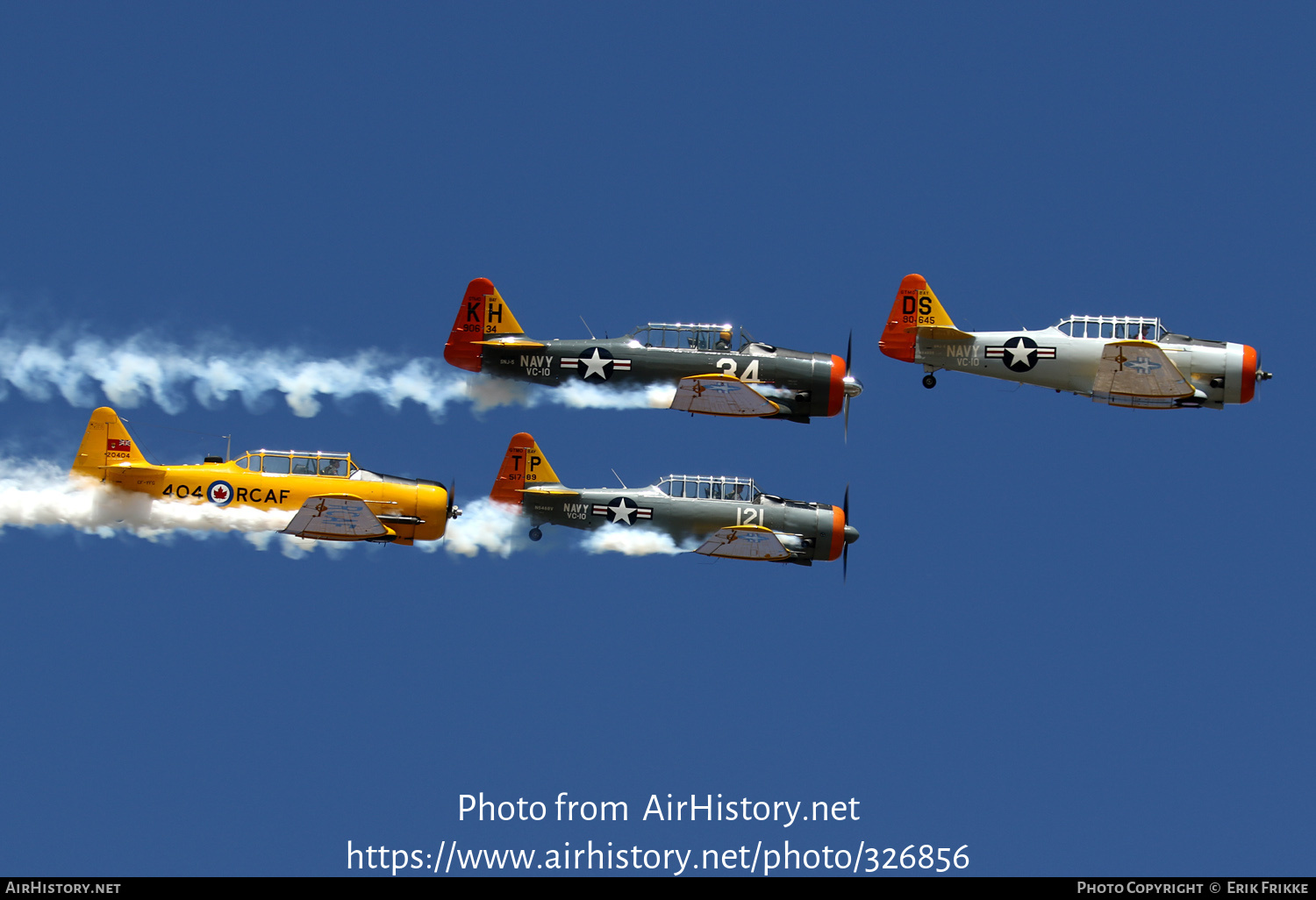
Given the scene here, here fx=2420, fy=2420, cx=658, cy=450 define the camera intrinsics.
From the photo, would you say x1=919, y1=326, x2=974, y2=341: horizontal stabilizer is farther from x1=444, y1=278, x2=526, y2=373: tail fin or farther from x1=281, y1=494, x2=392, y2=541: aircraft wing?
x1=281, y1=494, x2=392, y2=541: aircraft wing

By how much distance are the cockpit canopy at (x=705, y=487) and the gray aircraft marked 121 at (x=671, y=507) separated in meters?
0.02

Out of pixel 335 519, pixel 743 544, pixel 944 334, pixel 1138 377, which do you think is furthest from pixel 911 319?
pixel 335 519

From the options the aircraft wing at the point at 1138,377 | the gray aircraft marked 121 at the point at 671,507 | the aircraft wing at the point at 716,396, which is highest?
the aircraft wing at the point at 1138,377

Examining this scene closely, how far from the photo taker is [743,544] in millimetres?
50094

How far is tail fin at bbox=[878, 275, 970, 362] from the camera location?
52.6m

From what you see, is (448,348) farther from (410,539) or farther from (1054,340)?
(1054,340)

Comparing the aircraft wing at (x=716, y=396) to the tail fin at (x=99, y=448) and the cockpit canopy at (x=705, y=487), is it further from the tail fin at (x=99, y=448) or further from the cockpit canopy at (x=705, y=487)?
the tail fin at (x=99, y=448)

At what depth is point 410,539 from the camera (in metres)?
50.1

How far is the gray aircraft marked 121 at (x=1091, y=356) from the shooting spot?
168ft

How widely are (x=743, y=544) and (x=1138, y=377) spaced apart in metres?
9.17

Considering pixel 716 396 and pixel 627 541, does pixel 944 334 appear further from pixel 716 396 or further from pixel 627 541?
pixel 627 541

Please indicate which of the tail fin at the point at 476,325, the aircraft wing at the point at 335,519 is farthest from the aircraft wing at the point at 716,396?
the aircraft wing at the point at 335,519
